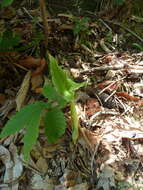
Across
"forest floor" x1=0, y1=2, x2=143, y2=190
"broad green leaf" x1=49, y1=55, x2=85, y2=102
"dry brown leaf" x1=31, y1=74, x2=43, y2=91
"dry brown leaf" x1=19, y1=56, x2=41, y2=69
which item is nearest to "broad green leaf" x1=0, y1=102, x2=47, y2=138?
"broad green leaf" x1=49, y1=55, x2=85, y2=102

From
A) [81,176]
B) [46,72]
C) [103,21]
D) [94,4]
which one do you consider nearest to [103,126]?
[81,176]

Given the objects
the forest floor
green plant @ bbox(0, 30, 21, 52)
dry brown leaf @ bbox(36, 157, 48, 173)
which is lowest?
dry brown leaf @ bbox(36, 157, 48, 173)

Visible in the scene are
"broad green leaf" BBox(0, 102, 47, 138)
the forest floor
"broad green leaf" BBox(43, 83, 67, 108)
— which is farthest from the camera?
the forest floor

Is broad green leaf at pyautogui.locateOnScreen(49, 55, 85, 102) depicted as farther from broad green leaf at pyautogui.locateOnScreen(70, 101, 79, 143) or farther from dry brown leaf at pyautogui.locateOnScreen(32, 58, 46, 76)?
dry brown leaf at pyautogui.locateOnScreen(32, 58, 46, 76)

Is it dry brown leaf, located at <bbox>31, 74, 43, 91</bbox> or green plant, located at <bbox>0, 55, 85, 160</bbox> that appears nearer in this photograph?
green plant, located at <bbox>0, 55, 85, 160</bbox>

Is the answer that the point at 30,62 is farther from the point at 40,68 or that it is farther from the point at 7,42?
the point at 7,42

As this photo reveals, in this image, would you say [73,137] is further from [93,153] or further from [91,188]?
[91,188]

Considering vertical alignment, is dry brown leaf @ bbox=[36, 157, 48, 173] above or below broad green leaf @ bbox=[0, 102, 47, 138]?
below
